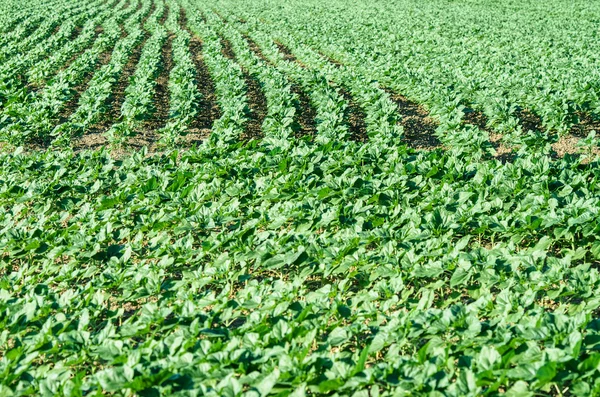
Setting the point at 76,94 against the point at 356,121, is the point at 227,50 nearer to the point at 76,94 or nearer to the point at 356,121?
the point at 76,94

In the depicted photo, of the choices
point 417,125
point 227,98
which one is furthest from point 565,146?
point 227,98

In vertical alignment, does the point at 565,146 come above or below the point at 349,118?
below

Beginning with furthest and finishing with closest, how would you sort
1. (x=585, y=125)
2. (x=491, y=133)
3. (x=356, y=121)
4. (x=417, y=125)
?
1. (x=356, y=121)
2. (x=417, y=125)
3. (x=585, y=125)
4. (x=491, y=133)

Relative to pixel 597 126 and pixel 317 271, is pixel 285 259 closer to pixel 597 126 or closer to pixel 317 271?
pixel 317 271

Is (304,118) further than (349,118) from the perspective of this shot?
Yes

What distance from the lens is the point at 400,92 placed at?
12.0 meters

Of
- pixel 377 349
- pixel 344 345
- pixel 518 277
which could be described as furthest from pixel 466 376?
pixel 518 277

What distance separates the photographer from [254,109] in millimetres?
11258

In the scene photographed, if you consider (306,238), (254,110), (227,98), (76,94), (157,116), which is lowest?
(254,110)

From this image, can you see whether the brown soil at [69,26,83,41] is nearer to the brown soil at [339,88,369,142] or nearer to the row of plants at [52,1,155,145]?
the row of plants at [52,1,155,145]

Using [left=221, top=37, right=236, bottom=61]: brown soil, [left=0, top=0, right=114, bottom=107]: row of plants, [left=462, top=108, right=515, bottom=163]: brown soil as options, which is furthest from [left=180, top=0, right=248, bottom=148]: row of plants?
[left=0, top=0, right=114, bottom=107]: row of plants

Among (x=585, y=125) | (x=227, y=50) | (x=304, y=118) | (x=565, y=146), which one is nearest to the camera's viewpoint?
(x=565, y=146)

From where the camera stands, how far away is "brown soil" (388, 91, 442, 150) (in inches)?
357

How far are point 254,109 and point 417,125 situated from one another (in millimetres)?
3467
